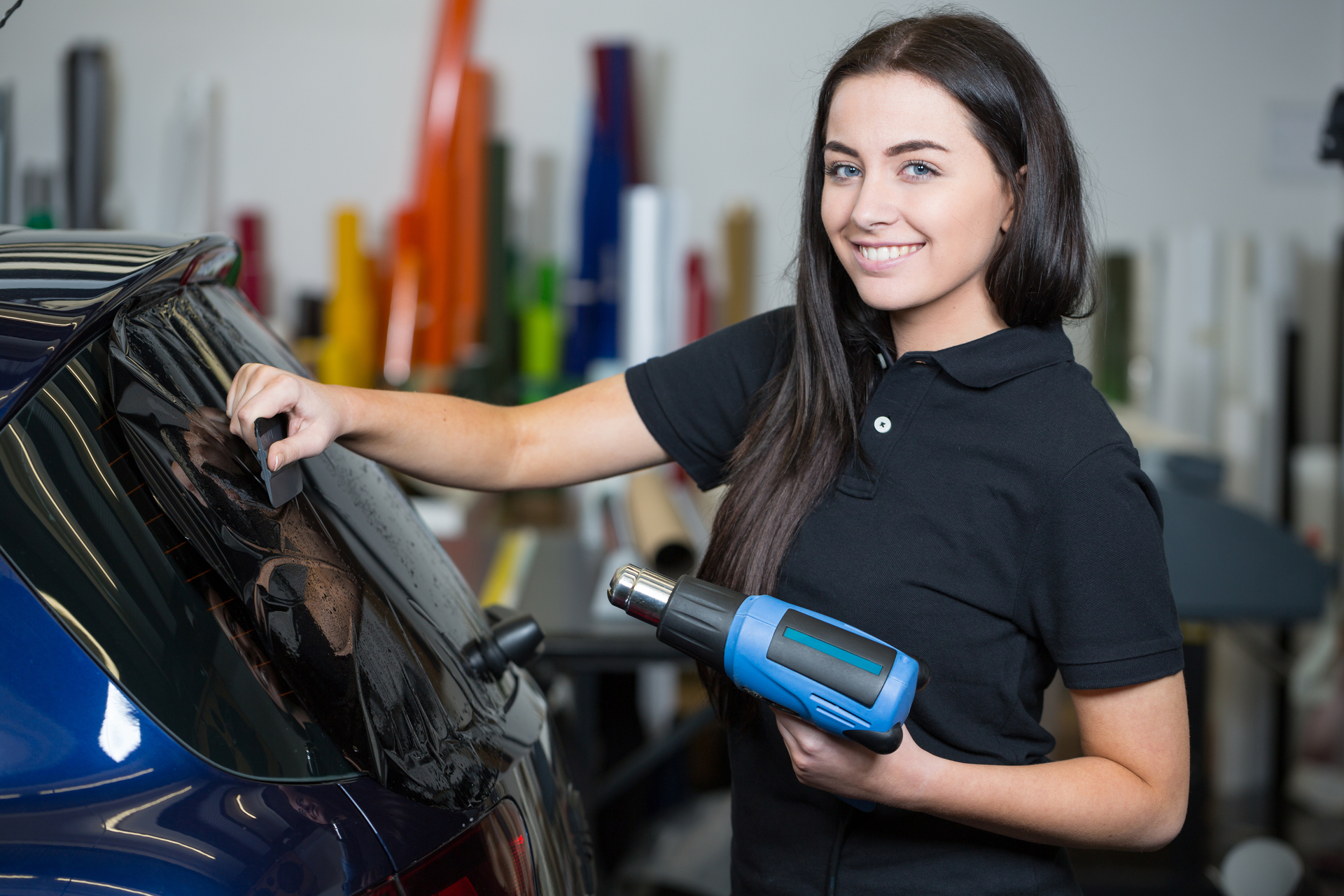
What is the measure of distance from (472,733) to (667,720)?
324cm

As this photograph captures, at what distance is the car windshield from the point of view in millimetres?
718

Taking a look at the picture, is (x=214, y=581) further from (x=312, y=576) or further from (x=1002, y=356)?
(x=1002, y=356)

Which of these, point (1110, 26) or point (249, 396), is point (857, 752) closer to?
point (249, 396)

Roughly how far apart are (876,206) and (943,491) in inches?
10.7

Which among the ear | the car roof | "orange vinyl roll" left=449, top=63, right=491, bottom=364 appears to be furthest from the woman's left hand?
"orange vinyl roll" left=449, top=63, right=491, bottom=364

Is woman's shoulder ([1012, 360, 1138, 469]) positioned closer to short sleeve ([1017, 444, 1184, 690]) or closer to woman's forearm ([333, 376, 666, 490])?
short sleeve ([1017, 444, 1184, 690])

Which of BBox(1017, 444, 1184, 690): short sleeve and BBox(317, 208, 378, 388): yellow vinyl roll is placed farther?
BBox(317, 208, 378, 388): yellow vinyl roll

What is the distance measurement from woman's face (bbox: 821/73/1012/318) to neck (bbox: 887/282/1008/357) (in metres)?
0.02

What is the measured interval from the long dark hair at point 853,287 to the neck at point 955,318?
0.05 feet

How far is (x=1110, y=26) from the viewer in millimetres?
3893

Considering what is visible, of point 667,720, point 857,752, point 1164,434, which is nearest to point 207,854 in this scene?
point 857,752

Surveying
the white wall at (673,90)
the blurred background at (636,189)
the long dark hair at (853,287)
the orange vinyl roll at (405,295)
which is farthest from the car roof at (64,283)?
the white wall at (673,90)

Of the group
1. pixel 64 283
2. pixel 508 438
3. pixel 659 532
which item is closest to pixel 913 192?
pixel 508 438

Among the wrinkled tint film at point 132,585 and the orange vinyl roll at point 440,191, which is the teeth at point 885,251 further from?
the orange vinyl roll at point 440,191
